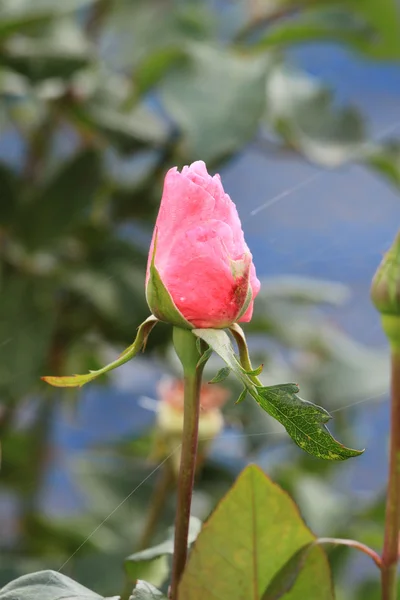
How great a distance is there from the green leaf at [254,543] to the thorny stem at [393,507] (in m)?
0.01

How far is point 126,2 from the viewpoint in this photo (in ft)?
2.33

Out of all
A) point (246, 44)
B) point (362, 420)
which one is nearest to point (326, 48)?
point (246, 44)

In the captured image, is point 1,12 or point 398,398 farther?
point 1,12

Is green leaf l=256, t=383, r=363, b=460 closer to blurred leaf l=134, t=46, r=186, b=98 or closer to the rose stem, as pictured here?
the rose stem

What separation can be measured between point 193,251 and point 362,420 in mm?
732

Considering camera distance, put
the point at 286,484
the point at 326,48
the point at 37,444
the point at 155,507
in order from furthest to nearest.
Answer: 1. the point at 326,48
2. the point at 37,444
3. the point at 286,484
4. the point at 155,507

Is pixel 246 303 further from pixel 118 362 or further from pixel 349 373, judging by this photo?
pixel 349 373

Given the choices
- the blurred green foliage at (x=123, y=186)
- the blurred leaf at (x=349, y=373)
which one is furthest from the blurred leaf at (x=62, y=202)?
the blurred leaf at (x=349, y=373)

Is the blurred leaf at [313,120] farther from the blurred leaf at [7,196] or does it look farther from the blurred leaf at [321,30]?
the blurred leaf at [7,196]

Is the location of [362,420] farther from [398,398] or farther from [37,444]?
[398,398]

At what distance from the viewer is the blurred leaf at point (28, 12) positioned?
519 mm

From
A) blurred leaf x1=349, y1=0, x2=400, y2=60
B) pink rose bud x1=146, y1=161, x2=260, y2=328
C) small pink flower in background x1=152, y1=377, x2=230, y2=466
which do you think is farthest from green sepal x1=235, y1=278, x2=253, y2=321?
blurred leaf x1=349, y1=0, x2=400, y2=60

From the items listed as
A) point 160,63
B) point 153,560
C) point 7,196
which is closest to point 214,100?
point 160,63

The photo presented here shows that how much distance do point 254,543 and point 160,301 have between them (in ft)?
0.18
